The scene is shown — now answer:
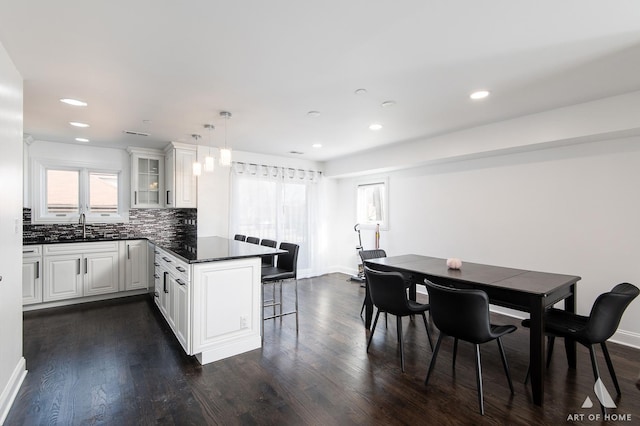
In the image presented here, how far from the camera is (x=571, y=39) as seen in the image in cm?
189

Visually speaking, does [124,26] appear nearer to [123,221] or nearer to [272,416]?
[272,416]

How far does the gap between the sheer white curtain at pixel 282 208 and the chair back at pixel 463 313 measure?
12.3ft

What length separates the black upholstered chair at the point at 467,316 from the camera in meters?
2.09

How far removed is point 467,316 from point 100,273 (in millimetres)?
4944

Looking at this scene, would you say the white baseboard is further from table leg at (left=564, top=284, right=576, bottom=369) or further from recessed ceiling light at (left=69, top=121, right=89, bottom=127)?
table leg at (left=564, top=284, right=576, bottom=369)

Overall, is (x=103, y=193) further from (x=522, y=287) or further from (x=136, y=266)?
(x=522, y=287)

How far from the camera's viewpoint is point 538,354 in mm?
2133

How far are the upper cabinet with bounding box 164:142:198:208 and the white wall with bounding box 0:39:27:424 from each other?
2328 millimetres

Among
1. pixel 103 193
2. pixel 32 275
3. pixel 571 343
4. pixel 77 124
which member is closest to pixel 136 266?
pixel 32 275

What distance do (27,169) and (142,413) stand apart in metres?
4.34

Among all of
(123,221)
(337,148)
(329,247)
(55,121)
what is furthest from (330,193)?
(55,121)

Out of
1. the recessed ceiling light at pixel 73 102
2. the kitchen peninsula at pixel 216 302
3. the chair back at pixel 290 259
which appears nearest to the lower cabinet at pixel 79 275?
the kitchen peninsula at pixel 216 302

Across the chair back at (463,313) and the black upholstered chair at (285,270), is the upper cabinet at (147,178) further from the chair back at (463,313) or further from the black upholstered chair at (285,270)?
the chair back at (463,313)

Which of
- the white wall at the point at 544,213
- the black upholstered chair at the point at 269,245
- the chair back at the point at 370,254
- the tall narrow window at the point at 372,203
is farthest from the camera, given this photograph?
the tall narrow window at the point at 372,203
